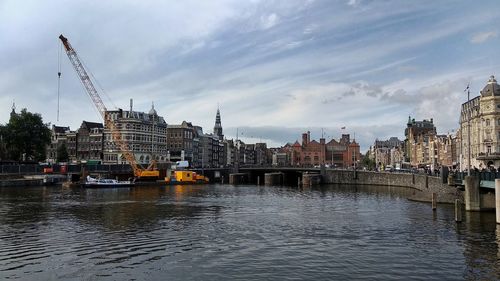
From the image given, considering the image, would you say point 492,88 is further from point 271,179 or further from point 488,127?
point 271,179

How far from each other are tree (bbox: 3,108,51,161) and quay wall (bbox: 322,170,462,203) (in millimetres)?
108038

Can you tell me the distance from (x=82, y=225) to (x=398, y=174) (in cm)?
11436

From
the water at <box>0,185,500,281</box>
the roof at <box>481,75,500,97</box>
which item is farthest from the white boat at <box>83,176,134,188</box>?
the roof at <box>481,75,500,97</box>

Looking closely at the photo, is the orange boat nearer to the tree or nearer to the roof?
the tree

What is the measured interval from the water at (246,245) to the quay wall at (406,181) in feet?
55.4

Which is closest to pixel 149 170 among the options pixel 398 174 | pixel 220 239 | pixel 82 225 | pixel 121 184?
pixel 121 184

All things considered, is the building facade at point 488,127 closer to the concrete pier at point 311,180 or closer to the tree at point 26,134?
the concrete pier at point 311,180

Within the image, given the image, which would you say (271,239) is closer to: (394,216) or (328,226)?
(328,226)

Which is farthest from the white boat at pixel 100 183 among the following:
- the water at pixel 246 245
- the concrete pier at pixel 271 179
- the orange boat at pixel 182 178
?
the concrete pier at pixel 271 179

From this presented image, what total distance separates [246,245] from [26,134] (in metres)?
146

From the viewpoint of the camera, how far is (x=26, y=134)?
16450 cm

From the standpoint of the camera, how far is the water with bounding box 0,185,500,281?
3297cm

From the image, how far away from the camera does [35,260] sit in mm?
35969

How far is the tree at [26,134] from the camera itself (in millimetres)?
164375
